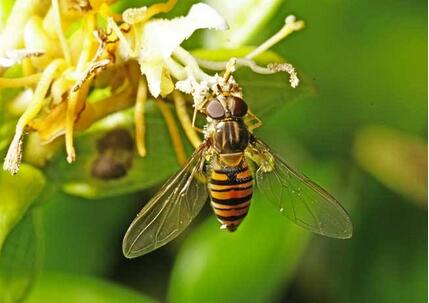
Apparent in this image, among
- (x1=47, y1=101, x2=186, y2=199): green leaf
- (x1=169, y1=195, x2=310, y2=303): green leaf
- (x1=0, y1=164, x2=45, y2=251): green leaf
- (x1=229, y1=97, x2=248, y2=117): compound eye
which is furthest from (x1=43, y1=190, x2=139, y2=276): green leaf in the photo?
(x1=229, y1=97, x2=248, y2=117): compound eye

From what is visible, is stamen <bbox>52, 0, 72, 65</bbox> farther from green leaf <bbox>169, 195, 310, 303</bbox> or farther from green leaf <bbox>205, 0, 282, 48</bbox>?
green leaf <bbox>169, 195, 310, 303</bbox>

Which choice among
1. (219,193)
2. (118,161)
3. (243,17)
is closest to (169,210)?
(219,193)

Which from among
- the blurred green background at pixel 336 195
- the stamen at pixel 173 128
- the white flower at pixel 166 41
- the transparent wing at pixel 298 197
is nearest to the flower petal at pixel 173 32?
the white flower at pixel 166 41

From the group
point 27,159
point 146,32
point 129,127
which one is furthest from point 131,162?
point 146,32

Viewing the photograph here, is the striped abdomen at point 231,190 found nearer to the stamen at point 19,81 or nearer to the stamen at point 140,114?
the stamen at point 140,114

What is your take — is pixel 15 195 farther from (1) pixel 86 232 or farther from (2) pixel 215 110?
(1) pixel 86 232

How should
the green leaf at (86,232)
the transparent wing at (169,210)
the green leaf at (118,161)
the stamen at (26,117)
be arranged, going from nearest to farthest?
the stamen at (26,117) < the transparent wing at (169,210) < the green leaf at (118,161) < the green leaf at (86,232)
